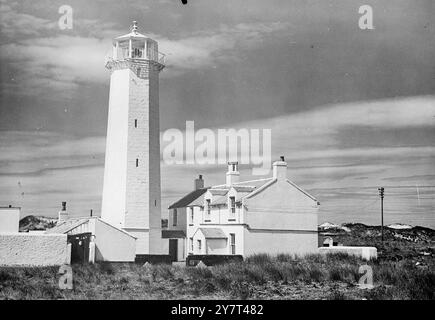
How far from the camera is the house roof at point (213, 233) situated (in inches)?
1001

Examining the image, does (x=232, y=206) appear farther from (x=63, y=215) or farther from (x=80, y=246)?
(x=63, y=215)

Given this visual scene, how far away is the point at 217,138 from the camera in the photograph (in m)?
22.5

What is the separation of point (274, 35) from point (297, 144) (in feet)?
16.1

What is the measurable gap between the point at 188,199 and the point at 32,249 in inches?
507

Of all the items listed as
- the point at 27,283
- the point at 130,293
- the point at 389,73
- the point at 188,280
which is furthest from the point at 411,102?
the point at 27,283

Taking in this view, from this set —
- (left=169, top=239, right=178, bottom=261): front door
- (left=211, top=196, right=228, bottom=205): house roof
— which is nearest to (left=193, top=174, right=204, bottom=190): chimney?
(left=169, top=239, right=178, bottom=261): front door

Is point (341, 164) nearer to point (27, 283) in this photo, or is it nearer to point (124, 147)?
point (124, 147)

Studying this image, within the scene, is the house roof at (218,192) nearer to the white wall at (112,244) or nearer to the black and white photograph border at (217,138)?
the black and white photograph border at (217,138)

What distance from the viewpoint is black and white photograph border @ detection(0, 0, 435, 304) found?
17.8 m

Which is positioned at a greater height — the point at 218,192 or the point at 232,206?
the point at 218,192

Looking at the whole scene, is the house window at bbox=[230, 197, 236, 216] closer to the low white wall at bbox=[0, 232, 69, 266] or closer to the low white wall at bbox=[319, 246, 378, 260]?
the low white wall at bbox=[319, 246, 378, 260]

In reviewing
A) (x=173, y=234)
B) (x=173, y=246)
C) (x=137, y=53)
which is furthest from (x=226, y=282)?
(x=137, y=53)

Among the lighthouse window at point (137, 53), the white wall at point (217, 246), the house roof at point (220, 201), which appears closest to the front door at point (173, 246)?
the house roof at point (220, 201)

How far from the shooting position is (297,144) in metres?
23.0
